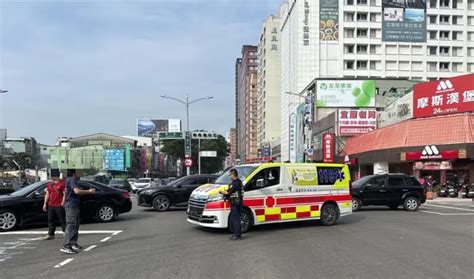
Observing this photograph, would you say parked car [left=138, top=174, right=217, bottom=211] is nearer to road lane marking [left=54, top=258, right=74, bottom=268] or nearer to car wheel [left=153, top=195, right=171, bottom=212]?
car wheel [left=153, top=195, right=171, bottom=212]

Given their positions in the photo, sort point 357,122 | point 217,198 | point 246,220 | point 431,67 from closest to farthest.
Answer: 1. point 217,198
2. point 246,220
3. point 357,122
4. point 431,67

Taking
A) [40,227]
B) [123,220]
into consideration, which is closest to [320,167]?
[123,220]

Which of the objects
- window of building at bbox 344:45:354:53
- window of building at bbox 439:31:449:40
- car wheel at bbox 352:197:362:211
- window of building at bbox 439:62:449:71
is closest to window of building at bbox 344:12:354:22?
window of building at bbox 344:45:354:53

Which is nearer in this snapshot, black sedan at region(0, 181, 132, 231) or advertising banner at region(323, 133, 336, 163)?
black sedan at region(0, 181, 132, 231)

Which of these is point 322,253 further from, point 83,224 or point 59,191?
point 83,224

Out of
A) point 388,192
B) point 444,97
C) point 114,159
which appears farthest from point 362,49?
point 388,192

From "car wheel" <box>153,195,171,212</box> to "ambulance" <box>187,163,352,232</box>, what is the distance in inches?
269

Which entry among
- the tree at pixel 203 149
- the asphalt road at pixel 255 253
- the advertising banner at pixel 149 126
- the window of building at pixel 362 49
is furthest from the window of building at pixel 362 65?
the advertising banner at pixel 149 126

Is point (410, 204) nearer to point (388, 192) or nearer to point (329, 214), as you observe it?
point (388, 192)

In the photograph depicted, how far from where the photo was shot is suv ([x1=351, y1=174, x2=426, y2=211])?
69.1ft

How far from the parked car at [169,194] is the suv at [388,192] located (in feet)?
22.0

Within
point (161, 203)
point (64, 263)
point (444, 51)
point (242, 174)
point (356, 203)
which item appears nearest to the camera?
point (64, 263)

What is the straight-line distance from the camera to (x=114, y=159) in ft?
355

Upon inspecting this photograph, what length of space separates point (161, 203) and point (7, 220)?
24.2 feet
